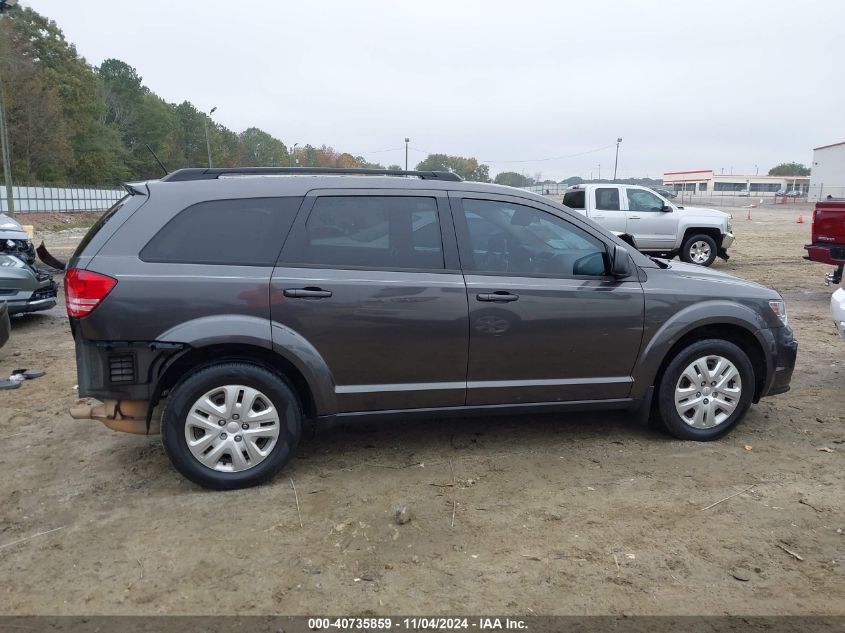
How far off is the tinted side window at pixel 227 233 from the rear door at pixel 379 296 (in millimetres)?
96

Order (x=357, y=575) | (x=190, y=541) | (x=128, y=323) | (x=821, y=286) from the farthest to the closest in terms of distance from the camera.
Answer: (x=821, y=286), (x=128, y=323), (x=190, y=541), (x=357, y=575)

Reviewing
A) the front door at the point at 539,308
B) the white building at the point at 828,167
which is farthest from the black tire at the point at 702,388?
the white building at the point at 828,167

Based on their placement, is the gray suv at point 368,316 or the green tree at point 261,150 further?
the green tree at point 261,150

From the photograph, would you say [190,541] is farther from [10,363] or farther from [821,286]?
[821,286]

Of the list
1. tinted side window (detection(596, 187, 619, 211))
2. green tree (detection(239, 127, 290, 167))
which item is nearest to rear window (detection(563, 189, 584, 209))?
tinted side window (detection(596, 187, 619, 211))

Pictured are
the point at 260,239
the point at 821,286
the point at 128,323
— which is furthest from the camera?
the point at 821,286

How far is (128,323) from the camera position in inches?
138

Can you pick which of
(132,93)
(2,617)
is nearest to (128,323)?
(2,617)

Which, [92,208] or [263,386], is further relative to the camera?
[92,208]

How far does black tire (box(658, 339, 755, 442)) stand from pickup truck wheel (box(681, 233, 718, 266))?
32.5ft

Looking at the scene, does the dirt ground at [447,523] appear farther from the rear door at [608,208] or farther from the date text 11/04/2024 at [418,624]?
the rear door at [608,208]

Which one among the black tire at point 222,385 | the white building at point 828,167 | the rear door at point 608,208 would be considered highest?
the white building at point 828,167

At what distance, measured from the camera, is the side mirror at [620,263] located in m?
4.10

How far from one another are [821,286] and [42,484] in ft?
40.3
